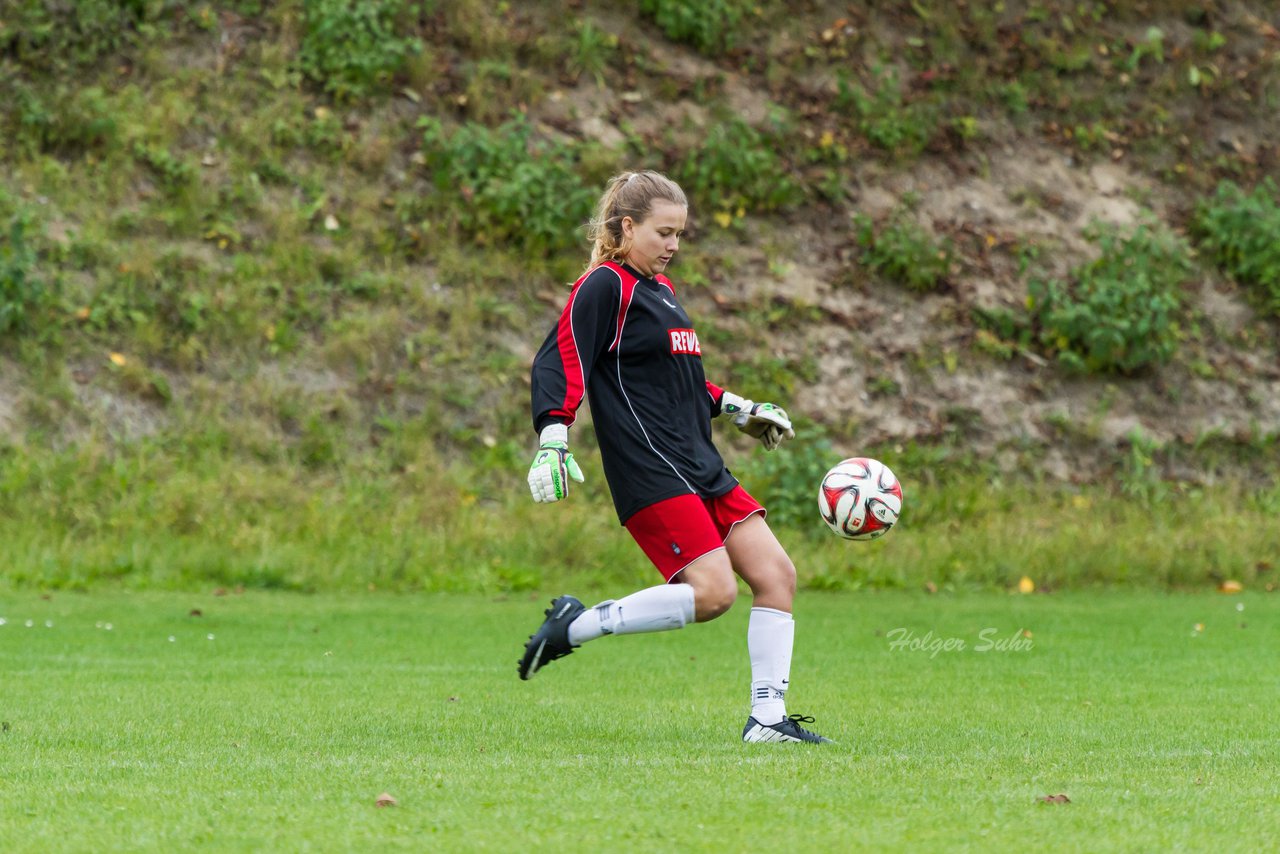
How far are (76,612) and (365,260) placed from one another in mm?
5766

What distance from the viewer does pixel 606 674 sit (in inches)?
330

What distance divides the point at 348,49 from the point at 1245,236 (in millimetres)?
9831

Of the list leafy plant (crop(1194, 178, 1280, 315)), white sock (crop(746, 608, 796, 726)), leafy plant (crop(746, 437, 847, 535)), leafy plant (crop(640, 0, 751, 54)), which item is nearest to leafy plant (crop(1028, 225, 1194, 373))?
leafy plant (crop(1194, 178, 1280, 315))

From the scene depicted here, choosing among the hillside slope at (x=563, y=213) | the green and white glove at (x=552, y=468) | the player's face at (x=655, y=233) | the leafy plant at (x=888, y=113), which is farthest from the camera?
the leafy plant at (x=888, y=113)

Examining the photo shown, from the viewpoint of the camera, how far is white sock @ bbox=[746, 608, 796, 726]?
19.3ft

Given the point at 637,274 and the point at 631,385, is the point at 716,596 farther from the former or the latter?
the point at 637,274

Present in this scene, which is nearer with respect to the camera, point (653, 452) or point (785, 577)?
point (653, 452)

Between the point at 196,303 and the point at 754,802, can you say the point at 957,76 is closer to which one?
the point at 196,303

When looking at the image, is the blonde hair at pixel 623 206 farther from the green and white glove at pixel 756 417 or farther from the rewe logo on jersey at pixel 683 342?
the green and white glove at pixel 756 417

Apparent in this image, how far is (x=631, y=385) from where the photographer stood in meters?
5.97

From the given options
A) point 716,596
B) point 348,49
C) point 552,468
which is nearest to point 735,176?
point 348,49

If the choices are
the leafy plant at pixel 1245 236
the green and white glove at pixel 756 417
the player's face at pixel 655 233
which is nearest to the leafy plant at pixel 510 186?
the leafy plant at pixel 1245 236

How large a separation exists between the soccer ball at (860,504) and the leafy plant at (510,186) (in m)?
9.61

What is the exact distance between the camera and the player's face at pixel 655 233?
236 inches
